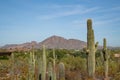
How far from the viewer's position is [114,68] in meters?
36.2

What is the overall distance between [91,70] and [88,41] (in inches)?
59.0

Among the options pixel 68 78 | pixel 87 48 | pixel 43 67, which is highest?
pixel 87 48

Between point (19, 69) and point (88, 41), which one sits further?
point (19, 69)

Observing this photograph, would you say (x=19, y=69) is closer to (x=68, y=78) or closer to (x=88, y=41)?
(x=68, y=78)

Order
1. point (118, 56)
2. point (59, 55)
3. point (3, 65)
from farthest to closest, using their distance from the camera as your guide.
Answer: point (59, 55) < point (118, 56) < point (3, 65)

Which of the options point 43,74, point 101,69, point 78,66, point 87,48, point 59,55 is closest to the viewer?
point 87,48

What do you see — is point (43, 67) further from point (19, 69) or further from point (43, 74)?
point (19, 69)

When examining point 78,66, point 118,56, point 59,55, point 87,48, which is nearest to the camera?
point 87,48

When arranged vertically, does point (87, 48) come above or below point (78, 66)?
above

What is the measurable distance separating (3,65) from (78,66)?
513 inches

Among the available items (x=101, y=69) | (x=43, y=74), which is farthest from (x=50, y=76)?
(x=101, y=69)

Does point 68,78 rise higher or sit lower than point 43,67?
lower

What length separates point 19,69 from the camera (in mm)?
33250

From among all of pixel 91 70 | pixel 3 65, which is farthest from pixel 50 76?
pixel 3 65
